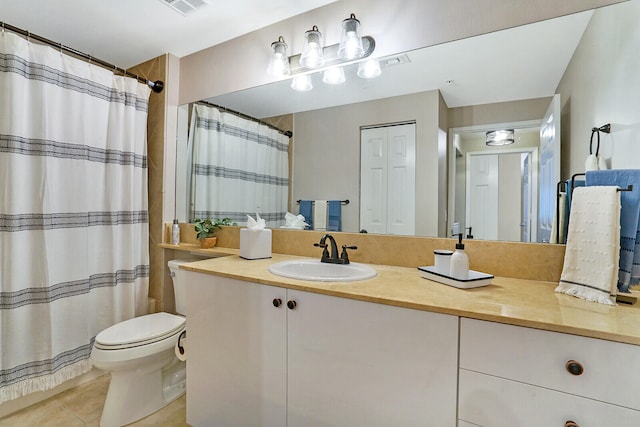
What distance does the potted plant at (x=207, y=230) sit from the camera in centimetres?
205

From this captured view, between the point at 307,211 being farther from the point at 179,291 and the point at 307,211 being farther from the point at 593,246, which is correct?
the point at 593,246

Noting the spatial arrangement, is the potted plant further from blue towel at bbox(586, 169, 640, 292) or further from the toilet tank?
blue towel at bbox(586, 169, 640, 292)

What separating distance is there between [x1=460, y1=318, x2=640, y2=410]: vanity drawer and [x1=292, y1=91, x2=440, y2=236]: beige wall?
66cm

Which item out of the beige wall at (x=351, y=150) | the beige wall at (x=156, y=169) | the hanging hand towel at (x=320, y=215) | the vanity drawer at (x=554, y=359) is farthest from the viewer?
the beige wall at (x=156, y=169)

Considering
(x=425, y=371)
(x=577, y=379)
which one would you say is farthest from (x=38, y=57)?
(x=577, y=379)

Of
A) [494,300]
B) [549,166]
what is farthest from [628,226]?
[494,300]

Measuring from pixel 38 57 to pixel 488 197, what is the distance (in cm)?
248

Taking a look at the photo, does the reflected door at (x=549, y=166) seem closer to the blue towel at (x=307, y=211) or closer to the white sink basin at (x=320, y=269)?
the white sink basin at (x=320, y=269)

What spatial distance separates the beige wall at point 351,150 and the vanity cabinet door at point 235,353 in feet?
2.26

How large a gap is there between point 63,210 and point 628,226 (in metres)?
2.65

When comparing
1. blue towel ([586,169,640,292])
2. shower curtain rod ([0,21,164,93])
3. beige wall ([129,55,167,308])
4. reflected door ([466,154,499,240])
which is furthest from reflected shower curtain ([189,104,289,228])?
blue towel ([586,169,640,292])

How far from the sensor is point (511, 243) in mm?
1316

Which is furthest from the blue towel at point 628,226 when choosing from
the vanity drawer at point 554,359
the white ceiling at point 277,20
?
the white ceiling at point 277,20

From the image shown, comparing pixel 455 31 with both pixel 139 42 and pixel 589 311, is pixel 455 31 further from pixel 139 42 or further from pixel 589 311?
pixel 139 42
